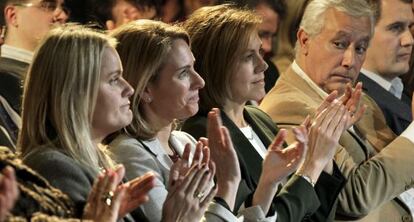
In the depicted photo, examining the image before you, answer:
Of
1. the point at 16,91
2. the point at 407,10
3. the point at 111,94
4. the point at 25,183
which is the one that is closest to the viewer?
the point at 25,183

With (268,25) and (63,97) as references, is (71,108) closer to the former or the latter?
(63,97)

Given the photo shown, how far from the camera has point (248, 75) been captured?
140 inches

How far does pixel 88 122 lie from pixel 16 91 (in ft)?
Result: 2.51

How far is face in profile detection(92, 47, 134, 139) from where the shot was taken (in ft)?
9.23

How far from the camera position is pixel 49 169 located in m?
2.61

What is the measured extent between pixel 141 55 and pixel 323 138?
26.8 inches

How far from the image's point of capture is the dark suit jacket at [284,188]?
11.0 ft

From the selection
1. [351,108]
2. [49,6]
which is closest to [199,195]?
[351,108]

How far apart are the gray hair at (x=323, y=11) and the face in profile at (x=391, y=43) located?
1.29 feet

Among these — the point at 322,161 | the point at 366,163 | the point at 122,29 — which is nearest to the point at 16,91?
the point at 122,29

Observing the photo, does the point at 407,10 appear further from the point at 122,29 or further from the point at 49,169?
the point at 49,169

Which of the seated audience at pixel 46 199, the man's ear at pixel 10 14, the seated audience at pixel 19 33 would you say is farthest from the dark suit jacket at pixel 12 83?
the seated audience at pixel 46 199

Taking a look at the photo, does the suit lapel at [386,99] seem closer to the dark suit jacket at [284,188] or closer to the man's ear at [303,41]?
the man's ear at [303,41]

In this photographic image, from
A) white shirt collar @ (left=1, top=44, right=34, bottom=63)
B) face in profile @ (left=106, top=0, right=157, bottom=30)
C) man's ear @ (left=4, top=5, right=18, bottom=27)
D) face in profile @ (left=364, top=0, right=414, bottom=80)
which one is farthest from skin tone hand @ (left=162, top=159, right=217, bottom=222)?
face in profile @ (left=364, top=0, right=414, bottom=80)
